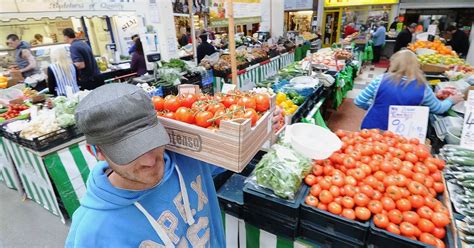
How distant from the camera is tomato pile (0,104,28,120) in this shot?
3476mm

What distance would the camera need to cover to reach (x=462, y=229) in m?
1.52

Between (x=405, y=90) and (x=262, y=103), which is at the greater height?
(x=262, y=103)

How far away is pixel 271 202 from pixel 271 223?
8.1 inches

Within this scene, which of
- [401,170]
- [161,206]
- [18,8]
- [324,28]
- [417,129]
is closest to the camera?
[161,206]

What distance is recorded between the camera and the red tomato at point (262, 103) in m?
1.49

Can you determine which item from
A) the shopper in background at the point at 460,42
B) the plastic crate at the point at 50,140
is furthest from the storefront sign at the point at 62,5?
the shopper in background at the point at 460,42

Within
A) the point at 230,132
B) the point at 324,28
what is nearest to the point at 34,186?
the point at 230,132

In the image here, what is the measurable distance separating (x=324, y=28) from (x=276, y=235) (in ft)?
53.1

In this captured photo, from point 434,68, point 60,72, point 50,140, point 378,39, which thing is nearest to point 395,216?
point 50,140

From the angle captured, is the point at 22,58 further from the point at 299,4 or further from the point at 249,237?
the point at 299,4

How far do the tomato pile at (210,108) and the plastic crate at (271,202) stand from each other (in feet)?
1.98

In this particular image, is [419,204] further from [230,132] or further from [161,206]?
[161,206]

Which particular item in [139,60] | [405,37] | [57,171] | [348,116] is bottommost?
[348,116]

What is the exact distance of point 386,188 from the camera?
1.69 m
